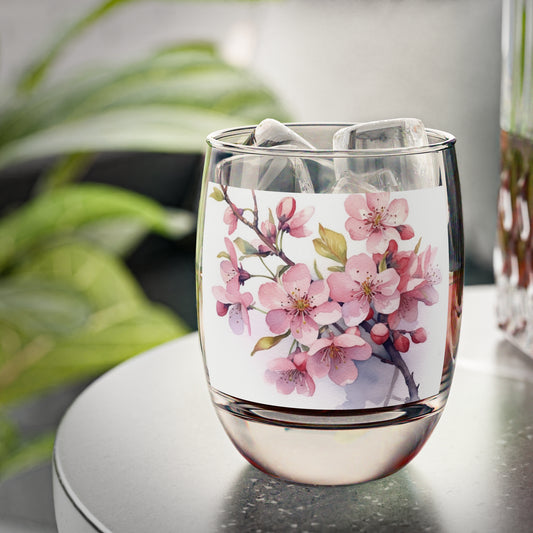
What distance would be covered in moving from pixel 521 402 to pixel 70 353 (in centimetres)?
66

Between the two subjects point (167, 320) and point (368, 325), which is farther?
point (167, 320)

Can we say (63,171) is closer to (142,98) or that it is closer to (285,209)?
(142,98)

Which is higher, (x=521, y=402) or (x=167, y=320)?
(x=521, y=402)

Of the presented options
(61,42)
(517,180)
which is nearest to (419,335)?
(517,180)

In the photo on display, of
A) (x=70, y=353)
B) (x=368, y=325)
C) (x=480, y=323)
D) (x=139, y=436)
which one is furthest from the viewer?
(x=70, y=353)

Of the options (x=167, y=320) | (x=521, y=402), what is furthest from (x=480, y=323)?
(x=167, y=320)

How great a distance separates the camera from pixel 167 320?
0.98 metres

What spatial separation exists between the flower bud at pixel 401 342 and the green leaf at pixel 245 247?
0.06 meters

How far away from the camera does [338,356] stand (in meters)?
0.29

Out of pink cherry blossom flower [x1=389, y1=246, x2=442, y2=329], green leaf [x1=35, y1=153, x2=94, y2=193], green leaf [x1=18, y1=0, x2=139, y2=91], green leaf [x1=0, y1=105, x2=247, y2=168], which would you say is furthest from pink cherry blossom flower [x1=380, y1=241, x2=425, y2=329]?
green leaf [x1=35, y1=153, x2=94, y2=193]

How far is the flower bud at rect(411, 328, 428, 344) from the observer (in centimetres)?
30

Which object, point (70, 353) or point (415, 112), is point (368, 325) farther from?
point (415, 112)

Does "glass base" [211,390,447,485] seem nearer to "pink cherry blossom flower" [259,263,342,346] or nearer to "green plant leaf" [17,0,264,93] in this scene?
"pink cherry blossom flower" [259,263,342,346]

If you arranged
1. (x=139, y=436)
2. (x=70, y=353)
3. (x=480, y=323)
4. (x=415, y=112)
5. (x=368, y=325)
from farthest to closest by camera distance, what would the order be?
(x=415, y=112) < (x=70, y=353) < (x=480, y=323) < (x=139, y=436) < (x=368, y=325)
